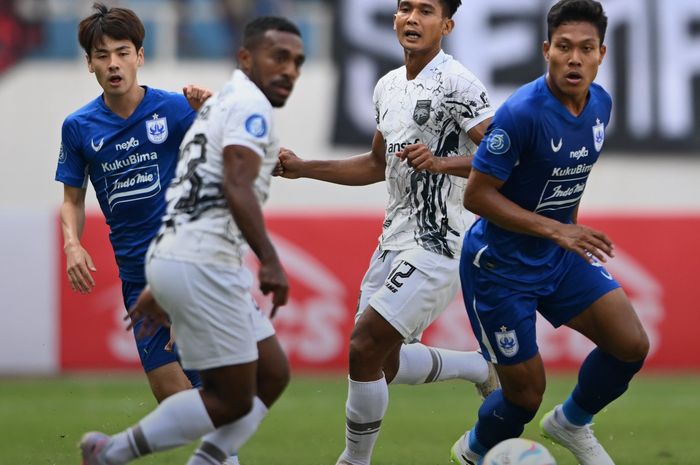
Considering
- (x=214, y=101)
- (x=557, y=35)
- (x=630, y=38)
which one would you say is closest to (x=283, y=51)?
(x=214, y=101)

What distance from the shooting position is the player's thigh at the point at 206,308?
5562mm

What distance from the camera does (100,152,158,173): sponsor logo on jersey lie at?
278 inches

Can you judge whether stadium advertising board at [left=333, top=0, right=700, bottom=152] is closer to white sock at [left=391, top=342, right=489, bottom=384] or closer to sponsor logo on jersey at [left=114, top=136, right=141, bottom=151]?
white sock at [left=391, top=342, right=489, bottom=384]

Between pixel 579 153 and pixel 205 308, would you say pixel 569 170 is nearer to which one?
pixel 579 153

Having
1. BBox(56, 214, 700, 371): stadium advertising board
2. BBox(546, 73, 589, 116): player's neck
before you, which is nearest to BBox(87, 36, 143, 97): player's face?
BBox(546, 73, 589, 116): player's neck

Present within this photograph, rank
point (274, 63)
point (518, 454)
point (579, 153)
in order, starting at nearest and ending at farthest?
A: point (274, 63) → point (518, 454) → point (579, 153)

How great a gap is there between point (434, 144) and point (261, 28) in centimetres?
178

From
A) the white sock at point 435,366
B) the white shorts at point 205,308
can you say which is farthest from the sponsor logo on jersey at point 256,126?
the white sock at point 435,366

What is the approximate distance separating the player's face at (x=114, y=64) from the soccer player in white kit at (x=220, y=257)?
4.88ft

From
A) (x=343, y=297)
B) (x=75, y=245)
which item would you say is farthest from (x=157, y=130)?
(x=343, y=297)

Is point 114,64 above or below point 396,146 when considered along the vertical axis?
above

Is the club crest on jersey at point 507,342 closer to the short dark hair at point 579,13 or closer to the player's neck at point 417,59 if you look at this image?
the short dark hair at point 579,13

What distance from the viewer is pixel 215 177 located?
18.4ft

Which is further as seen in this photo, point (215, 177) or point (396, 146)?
point (396, 146)
